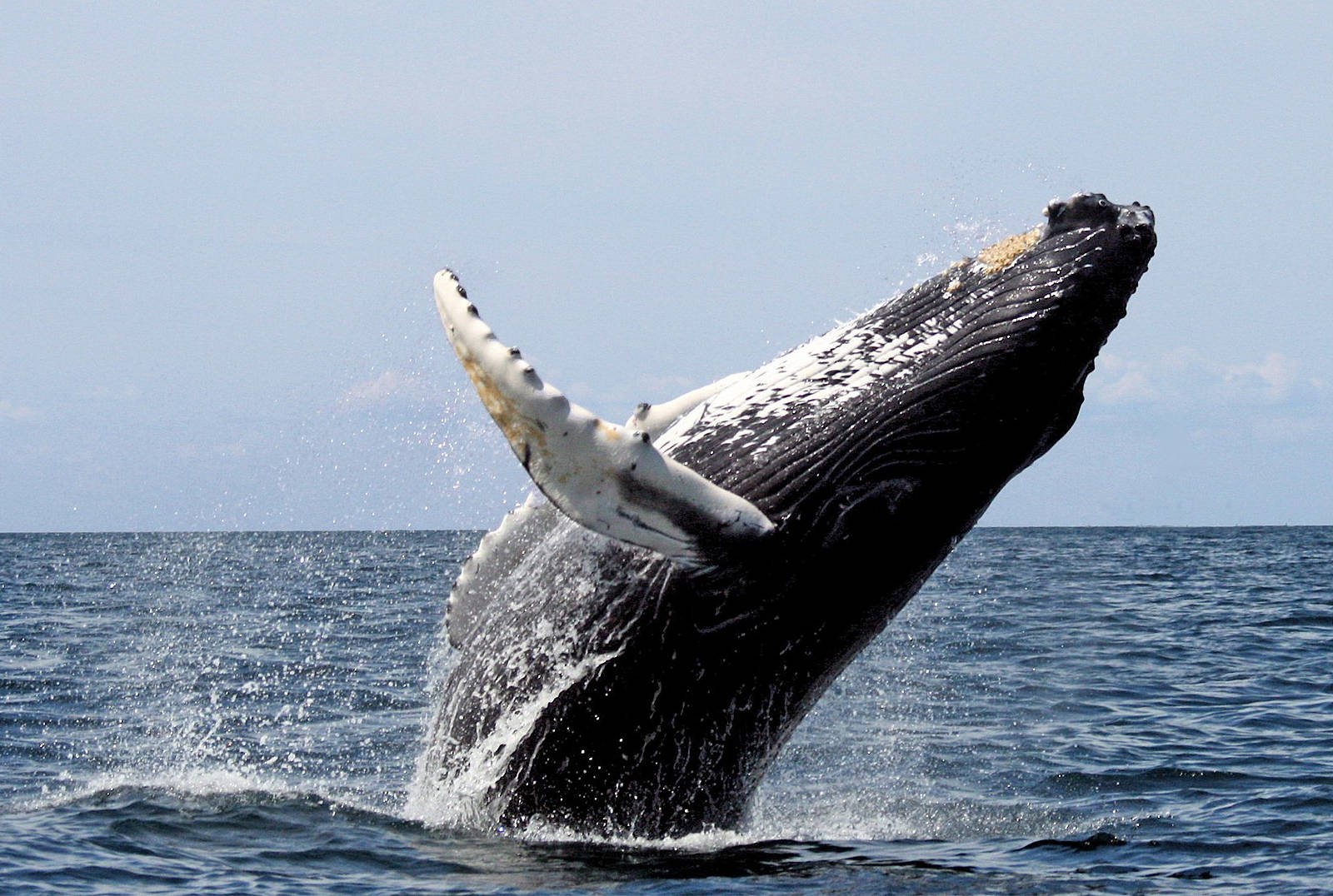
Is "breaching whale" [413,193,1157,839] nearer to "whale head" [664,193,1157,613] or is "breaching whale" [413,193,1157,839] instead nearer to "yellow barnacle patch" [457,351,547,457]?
"whale head" [664,193,1157,613]

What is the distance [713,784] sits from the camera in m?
8.70

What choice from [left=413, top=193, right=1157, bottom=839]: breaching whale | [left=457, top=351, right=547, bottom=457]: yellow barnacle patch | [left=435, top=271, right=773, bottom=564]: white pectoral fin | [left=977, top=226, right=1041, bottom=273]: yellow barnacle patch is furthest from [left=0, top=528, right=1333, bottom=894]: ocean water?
[left=977, top=226, right=1041, bottom=273]: yellow barnacle patch

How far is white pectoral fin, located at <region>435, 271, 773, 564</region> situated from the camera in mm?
7008

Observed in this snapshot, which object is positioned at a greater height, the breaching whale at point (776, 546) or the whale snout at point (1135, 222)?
the whale snout at point (1135, 222)

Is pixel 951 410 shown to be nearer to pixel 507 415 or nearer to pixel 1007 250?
pixel 1007 250

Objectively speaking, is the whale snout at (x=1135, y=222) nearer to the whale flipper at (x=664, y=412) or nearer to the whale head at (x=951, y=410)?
the whale head at (x=951, y=410)

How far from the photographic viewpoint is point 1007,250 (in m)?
8.37

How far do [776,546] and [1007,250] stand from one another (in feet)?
6.81

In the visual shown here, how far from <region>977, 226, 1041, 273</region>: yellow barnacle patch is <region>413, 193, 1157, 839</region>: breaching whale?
1cm

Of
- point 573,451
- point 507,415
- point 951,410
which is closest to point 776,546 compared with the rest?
point 951,410

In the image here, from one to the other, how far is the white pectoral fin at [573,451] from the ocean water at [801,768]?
1877 mm

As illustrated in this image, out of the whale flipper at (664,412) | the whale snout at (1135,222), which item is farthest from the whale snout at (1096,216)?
the whale flipper at (664,412)

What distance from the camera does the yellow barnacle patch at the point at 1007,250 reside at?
8.27 meters

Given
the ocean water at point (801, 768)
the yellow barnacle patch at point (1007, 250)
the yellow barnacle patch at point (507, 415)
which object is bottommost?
the ocean water at point (801, 768)
